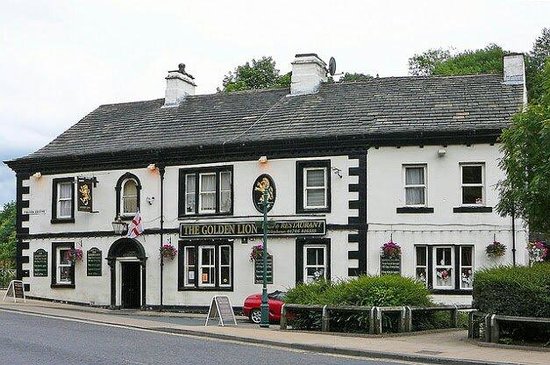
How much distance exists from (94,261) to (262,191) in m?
8.00

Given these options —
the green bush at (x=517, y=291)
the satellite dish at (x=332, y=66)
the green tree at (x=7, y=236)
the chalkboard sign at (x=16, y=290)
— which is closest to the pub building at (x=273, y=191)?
the chalkboard sign at (x=16, y=290)

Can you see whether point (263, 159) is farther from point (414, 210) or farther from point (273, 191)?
point (414, 210)

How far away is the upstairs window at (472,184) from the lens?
99.5 ft

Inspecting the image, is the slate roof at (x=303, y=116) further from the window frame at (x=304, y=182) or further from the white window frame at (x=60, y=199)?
the white window frame at (x=60, y=199)

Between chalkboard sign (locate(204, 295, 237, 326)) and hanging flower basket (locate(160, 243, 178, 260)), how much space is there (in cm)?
764

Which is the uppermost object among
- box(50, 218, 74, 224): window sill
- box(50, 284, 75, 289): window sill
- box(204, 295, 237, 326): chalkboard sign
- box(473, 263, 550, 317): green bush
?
box(50, 218, 74, 224): window sill

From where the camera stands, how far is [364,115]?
106 feet

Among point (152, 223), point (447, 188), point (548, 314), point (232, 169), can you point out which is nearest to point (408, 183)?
point (447, 188)

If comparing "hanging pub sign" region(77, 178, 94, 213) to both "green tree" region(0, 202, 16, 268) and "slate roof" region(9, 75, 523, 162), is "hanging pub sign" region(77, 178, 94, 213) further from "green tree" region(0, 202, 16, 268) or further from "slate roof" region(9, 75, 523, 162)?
"green tree" region(0, 202, 16, 268)

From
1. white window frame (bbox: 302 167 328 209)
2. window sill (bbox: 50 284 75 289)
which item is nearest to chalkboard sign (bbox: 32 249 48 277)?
window sill (bbox: 50 284 75 289)

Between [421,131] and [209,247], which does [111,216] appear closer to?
[209,247]

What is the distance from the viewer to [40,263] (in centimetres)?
3700

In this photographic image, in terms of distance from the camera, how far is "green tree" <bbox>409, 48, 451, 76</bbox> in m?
68.4

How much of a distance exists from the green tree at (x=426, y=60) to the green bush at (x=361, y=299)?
45812 millimetres
